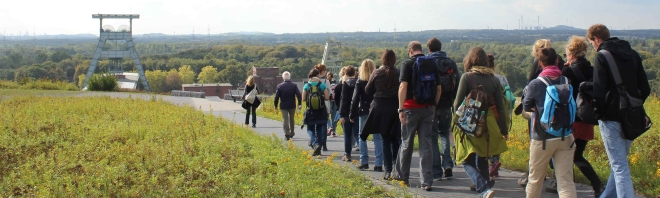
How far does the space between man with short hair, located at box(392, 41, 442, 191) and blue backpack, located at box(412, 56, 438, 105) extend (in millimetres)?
24

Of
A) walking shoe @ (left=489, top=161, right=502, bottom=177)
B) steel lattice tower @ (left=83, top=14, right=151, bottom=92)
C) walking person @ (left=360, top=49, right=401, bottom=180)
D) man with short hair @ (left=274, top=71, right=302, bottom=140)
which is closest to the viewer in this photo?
walking person @ (left=360, top=49, right=401, bottom=180)

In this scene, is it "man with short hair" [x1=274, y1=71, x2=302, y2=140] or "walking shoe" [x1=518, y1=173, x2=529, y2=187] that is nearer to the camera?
"walking shoe" [x1=518, y1=173, x2=529, y2=187]

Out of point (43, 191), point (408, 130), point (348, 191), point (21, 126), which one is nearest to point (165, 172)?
point (43, 191)

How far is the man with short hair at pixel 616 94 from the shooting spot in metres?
6.14

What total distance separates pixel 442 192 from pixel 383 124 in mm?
1086

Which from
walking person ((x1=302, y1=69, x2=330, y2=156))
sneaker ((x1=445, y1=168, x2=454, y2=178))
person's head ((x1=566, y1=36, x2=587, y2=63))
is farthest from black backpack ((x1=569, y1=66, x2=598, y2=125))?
walking person ((x1=302, y1=69, x2=330, y2=156))

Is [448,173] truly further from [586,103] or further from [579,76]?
[586,103]

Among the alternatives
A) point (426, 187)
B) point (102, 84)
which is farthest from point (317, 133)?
point (102, 84)

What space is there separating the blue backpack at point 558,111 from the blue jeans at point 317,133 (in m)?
5.24

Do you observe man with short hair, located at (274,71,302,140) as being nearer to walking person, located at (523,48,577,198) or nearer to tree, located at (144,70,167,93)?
walking person, located at (523,48,577,198)

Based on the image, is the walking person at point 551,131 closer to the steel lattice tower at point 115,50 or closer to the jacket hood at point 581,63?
the jacket hood at point 581,63

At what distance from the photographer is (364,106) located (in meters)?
9.32

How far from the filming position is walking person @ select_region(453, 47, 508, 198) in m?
7.11

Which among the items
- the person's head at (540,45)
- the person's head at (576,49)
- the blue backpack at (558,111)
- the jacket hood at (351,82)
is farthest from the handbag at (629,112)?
the jacket hood at (351,82)
